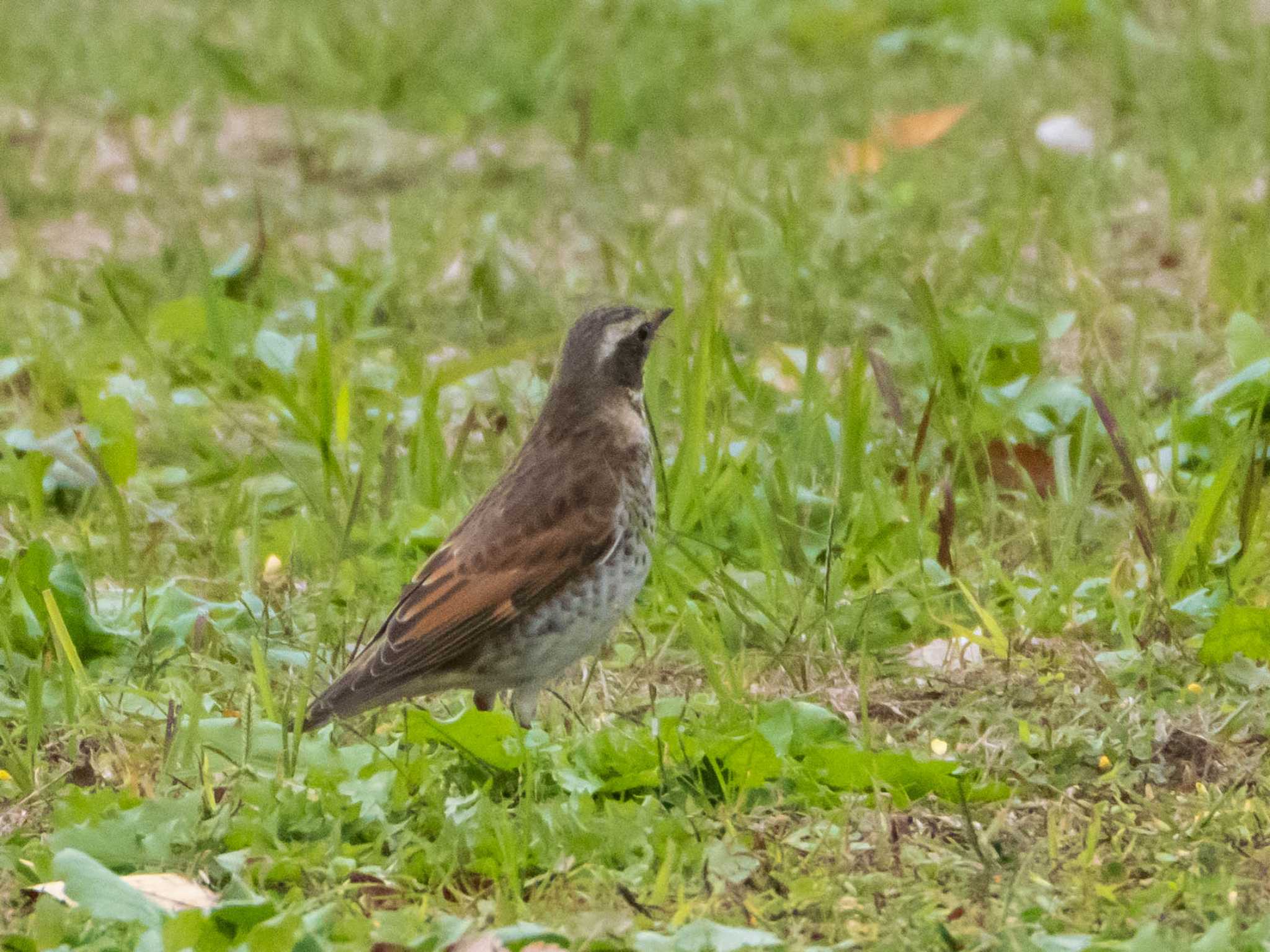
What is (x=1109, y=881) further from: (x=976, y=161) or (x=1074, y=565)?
(x=976, y=161)

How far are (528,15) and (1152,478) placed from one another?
5.11m

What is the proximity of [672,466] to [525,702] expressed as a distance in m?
1.05

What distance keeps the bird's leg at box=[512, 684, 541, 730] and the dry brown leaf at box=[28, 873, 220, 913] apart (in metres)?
1.04

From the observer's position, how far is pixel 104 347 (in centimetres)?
673

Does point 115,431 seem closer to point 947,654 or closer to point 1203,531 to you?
point 947,654

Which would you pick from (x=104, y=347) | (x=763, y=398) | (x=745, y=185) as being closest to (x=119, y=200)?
(x=104, y=347)

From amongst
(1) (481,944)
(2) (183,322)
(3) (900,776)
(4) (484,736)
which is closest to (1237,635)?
(3) (900,776)

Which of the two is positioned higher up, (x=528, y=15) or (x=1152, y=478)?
(x=528, y=15)

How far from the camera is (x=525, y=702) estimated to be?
4.64m

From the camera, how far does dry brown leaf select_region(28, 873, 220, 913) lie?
3.59 m

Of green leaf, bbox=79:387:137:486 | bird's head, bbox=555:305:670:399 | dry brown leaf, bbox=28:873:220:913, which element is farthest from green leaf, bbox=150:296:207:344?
dry brown leaf, bbox=28:873:220:913

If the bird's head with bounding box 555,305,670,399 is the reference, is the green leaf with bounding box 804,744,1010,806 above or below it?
below

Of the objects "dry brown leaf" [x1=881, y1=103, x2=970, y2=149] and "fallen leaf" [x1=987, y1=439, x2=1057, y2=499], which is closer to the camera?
"fallen leaf" [x1=987, y1=439, x2=1057, y2=499]

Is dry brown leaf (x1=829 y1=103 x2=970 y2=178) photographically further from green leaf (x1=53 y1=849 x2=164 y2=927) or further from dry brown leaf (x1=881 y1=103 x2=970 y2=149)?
green leaf (x1=53 y1=849 x2=164 y2=927)
